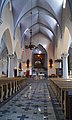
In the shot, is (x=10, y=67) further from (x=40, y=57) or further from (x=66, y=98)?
(x=66, y=98)

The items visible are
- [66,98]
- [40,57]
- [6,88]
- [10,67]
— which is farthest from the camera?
[40,57]

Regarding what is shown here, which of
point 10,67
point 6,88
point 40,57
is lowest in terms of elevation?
point 6,88

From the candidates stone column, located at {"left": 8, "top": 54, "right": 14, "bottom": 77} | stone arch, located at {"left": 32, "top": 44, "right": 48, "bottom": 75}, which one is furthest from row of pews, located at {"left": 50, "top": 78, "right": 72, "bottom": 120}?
stone arch, located at {"left": 32, "top": 44, "right": 48, "bottom": 75}

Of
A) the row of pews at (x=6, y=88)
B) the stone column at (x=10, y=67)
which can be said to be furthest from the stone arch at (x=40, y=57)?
the row of pews at (x=6, y=88)

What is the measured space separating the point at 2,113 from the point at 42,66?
31070 mm

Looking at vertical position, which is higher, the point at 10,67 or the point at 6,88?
the point at 10,67

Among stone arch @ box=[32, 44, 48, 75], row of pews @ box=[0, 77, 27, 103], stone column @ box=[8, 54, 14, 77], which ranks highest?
stone arch @ box=[32, 44, 48, 75]

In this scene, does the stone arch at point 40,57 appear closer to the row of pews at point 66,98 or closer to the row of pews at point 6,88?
the row of pews at point 6,88

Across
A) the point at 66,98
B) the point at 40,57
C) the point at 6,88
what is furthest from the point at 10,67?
the point at 66,98

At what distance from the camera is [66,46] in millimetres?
19125

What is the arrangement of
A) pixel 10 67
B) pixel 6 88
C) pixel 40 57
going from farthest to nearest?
pixel 40 57, pixel 10 67, pixel 6 88

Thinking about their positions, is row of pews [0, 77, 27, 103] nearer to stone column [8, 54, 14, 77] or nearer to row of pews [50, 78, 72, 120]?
row of pews [50, 78, 72, 120]

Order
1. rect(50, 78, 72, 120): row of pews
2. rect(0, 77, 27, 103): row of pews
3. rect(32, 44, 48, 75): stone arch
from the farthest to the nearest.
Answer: rect(32, 44, 48, 75): stone arch
rect(0, 77, 27, 103): row of pews
rect(50, 78, 72, 120): row of pews

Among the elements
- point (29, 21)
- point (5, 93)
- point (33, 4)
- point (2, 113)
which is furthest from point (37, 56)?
point (2, 113)
